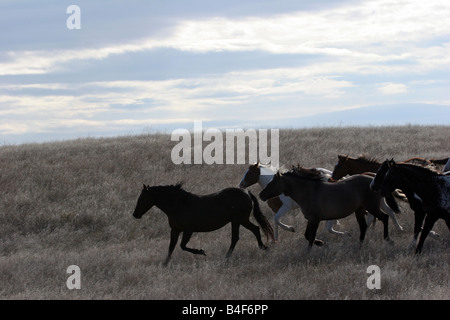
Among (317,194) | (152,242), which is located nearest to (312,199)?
(317,194)

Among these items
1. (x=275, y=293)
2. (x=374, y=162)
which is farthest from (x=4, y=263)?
(x=374, y=162)

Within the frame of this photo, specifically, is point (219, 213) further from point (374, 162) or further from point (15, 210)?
point (15, 210)

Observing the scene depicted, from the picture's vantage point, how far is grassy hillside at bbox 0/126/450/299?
8305 mm

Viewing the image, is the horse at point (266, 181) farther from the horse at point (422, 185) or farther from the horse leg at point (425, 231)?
the horse leg at point (425, 231)

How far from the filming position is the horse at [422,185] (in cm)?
982

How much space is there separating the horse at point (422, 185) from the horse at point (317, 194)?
26.8 inches

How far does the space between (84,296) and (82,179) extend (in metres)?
10.4

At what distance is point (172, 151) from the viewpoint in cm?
2141

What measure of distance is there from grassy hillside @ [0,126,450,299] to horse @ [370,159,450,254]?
0.73 m

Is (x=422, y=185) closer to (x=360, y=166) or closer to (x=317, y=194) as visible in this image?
(x=317, y=194)

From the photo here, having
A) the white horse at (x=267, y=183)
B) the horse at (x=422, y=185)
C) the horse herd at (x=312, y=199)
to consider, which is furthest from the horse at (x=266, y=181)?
the horse at (x=422, y=185)

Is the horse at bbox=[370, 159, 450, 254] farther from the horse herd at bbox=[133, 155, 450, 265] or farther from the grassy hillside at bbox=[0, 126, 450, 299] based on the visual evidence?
the grassy hillside at bbox=[0, 126, 450, 299]

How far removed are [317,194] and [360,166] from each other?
9.36ft

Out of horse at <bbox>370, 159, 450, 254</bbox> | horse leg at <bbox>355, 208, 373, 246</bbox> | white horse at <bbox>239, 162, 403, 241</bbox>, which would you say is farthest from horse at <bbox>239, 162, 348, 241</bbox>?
horse at <bbox>370, 159, 450, 254</bbox>
